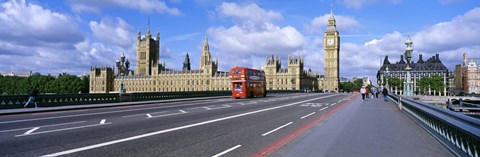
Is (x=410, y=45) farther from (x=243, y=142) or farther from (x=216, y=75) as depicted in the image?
(x=216, y=75)

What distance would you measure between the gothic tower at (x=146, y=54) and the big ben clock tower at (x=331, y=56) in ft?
283

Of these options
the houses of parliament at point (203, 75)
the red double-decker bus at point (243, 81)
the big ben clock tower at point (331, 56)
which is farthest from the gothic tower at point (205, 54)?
the red double-decker bus at point (243, 81)

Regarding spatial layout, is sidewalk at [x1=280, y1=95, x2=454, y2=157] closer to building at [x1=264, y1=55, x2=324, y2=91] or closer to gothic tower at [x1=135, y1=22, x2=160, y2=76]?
building at [x1=264, y1=55, x2=324, y2=91]

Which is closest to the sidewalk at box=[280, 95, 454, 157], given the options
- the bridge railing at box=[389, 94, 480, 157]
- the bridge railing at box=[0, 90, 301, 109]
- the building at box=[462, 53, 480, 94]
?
the bridge railing at box=[389, 94, 480, 157]

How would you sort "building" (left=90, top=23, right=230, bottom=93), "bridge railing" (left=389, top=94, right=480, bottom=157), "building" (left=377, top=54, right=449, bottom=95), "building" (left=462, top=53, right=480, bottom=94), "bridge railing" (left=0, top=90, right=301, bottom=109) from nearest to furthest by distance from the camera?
"bridge railing" (left=389, top=94, right=480, bottom=157) < "bridge railing" (left=0, top=90, right=301, bottom=109) < "building" (left=462, top=53, right=480, bottom=94) < "building" (left=90, top=23, right=230, bottom=93) < "building" (left=377, top=54, right=449, bottom=95)

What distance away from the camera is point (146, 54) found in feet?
618

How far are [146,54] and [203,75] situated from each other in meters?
40.8

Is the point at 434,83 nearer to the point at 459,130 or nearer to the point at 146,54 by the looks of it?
the point at 459,130

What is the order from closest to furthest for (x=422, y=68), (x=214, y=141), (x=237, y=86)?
1. (x=214, y=141)
2. (x=237, y=86)
3. (x=422, y=68)

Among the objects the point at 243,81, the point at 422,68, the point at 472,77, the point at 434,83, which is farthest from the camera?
the point at 422,68

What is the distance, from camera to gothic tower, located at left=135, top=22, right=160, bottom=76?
188 metres

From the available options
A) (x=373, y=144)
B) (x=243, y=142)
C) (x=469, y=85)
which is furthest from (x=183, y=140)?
(x=469, y=85)

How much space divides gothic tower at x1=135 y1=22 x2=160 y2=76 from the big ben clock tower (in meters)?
86.3

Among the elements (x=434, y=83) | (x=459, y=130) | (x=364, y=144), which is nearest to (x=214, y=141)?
(x=364, y=144)
